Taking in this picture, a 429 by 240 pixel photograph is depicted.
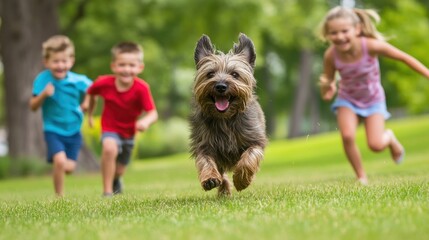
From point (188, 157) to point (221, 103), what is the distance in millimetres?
19458

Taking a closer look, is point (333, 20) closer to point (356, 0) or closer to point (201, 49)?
point (201, 49)

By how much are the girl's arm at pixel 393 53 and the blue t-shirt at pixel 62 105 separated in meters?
4.14

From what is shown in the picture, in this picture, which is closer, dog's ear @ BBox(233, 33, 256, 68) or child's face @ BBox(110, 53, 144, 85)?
dog's ear @ BBox(233, 33, 256, 68)

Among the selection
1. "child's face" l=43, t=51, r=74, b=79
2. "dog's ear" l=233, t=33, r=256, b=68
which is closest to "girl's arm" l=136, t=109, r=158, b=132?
"child's face" l=43, t=51, r=74, b=79

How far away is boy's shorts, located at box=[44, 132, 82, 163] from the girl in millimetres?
3576

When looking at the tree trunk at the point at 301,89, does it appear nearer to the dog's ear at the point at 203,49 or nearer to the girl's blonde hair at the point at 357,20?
the girl's blonde hair at the point at 357,20

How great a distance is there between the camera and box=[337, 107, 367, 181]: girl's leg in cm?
994

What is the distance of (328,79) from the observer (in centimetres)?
1025

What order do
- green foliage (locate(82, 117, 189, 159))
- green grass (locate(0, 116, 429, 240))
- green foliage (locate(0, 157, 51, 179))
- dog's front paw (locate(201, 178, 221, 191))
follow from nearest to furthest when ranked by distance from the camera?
green grass (locate(0, 116, 429, 240)), dog's front paw (locate(201, 178, 221, 191)), green foliage (locate(0, 157, 51, 179)), green foliage (locate(82, 117, 189, 159))

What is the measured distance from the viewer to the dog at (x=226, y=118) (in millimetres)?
6969

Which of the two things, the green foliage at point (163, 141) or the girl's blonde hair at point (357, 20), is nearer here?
the girl's blonde hair at point (357, 20)

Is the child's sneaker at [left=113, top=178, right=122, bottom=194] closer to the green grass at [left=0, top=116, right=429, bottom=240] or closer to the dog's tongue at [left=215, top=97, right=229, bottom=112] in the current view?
the green grass at [left=0, top=116, right=429, bottom=240]

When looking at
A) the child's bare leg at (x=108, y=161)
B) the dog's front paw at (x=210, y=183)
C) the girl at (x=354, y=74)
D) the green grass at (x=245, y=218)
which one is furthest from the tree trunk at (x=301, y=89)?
the dog's front paw at (x=210, y=183)

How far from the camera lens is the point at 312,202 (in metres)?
6.09
